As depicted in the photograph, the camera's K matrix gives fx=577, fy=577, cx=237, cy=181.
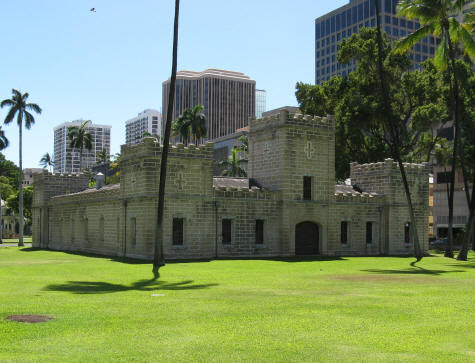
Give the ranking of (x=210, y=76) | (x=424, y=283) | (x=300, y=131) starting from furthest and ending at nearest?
(x=210, y=76) < (x=300, y=131) < (x=424, y=283)

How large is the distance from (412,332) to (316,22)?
148290 millimetres

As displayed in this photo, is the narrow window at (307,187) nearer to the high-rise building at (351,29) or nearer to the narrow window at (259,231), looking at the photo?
the narrow window at (259,231)

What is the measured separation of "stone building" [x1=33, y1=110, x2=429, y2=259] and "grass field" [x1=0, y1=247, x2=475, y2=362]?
11.2 m

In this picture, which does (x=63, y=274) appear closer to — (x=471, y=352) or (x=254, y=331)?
(x=254, y=331)

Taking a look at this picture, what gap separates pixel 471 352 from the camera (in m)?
10.4

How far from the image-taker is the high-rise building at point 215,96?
170 meters

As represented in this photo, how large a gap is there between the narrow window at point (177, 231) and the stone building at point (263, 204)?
0.20 feet

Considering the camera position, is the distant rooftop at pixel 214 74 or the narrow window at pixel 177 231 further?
the distant rooftop at pixel 214 74

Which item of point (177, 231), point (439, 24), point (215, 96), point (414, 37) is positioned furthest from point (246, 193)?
point (215, 96)

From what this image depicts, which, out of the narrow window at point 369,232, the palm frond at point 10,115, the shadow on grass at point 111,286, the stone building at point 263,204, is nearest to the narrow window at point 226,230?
the stone building at point 263,204

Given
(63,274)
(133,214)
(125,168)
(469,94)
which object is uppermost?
(469,94)

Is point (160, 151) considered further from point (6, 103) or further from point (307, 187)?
point (6, 103)

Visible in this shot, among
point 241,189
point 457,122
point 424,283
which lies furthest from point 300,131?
point 424,283

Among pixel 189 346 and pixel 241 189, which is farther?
pixel 241 189
